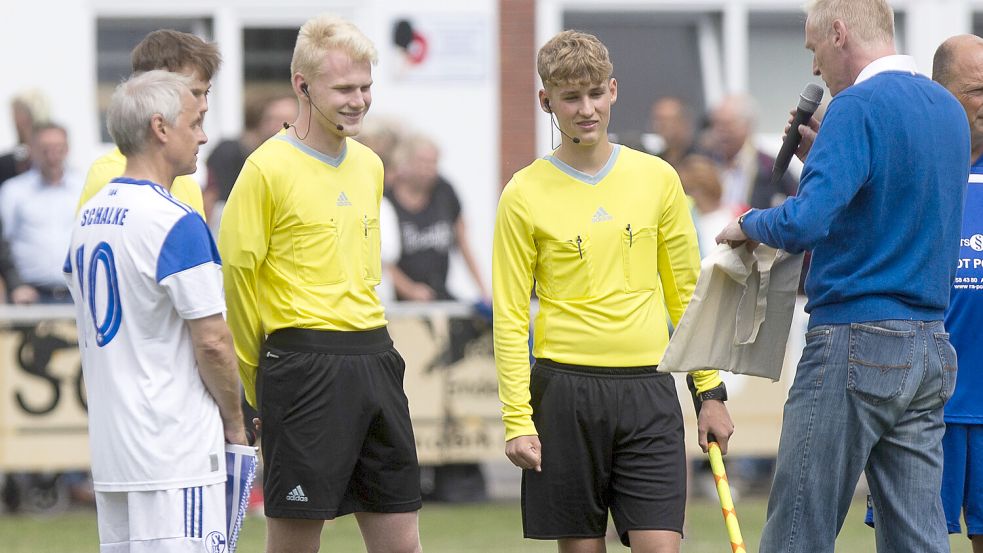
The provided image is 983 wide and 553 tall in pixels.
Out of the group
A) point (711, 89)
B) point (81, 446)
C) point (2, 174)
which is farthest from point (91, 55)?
point (711, 89)

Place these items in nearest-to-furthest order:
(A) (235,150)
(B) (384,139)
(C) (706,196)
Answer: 1. (C) (706,196)
2. (A) (235,150)
3. (B) (384,139)

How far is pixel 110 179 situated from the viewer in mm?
5391

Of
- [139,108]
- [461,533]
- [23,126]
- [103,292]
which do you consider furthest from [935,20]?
[103,292]

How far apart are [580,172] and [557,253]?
0.30 meters

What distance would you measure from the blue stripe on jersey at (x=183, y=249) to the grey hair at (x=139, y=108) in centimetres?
31

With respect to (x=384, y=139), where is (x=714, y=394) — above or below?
below

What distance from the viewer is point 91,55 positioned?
12898 millimetres

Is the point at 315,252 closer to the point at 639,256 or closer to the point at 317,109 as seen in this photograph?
the point at 317,109

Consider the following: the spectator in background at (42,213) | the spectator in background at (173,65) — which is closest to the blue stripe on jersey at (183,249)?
the spectator in background at (173,65)

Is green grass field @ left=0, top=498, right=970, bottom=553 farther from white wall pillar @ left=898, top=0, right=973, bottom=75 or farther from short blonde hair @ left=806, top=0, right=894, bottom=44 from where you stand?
white wall pillar @ left=898, top=0, right=973, bottom=75

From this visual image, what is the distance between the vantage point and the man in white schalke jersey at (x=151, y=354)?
4.66 m

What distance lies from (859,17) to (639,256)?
1.07 m

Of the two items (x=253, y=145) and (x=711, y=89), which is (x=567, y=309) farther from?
(x=711, y=89)

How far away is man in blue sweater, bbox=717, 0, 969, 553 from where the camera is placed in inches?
186
